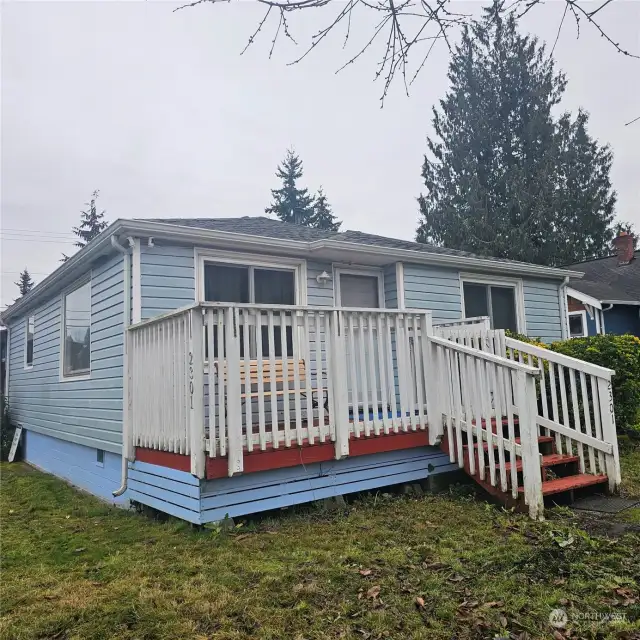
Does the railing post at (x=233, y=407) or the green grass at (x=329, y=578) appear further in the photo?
the railing post at (x=233, y=407)

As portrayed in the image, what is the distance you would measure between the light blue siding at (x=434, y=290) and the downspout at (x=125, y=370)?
390cm

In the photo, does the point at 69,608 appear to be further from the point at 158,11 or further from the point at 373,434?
the point at 158,11

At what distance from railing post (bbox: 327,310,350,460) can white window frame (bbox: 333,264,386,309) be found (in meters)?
2.52

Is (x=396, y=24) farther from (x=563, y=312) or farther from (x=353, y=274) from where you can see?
(x=563, y=312)

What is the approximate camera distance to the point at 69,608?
2.78 metres

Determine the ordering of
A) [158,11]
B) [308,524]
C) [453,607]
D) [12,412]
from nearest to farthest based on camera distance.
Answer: [453,607]
[158,11]
[308,524]
[12,412]

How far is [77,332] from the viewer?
7.57 metres

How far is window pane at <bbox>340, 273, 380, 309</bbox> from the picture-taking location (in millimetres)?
7414

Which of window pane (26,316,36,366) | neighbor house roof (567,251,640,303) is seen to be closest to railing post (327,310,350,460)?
window pane (26,316,36,366)

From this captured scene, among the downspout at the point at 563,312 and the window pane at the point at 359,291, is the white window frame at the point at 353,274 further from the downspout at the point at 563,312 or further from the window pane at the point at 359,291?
the downspout at the point at 563,312

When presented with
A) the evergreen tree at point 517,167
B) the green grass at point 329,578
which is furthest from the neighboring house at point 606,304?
the green grass at point 329,578

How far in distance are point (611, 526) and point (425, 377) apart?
6.63 feet

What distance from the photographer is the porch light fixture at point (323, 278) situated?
22.8 feet

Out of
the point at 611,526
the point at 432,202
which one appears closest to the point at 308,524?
the point at 611,526
